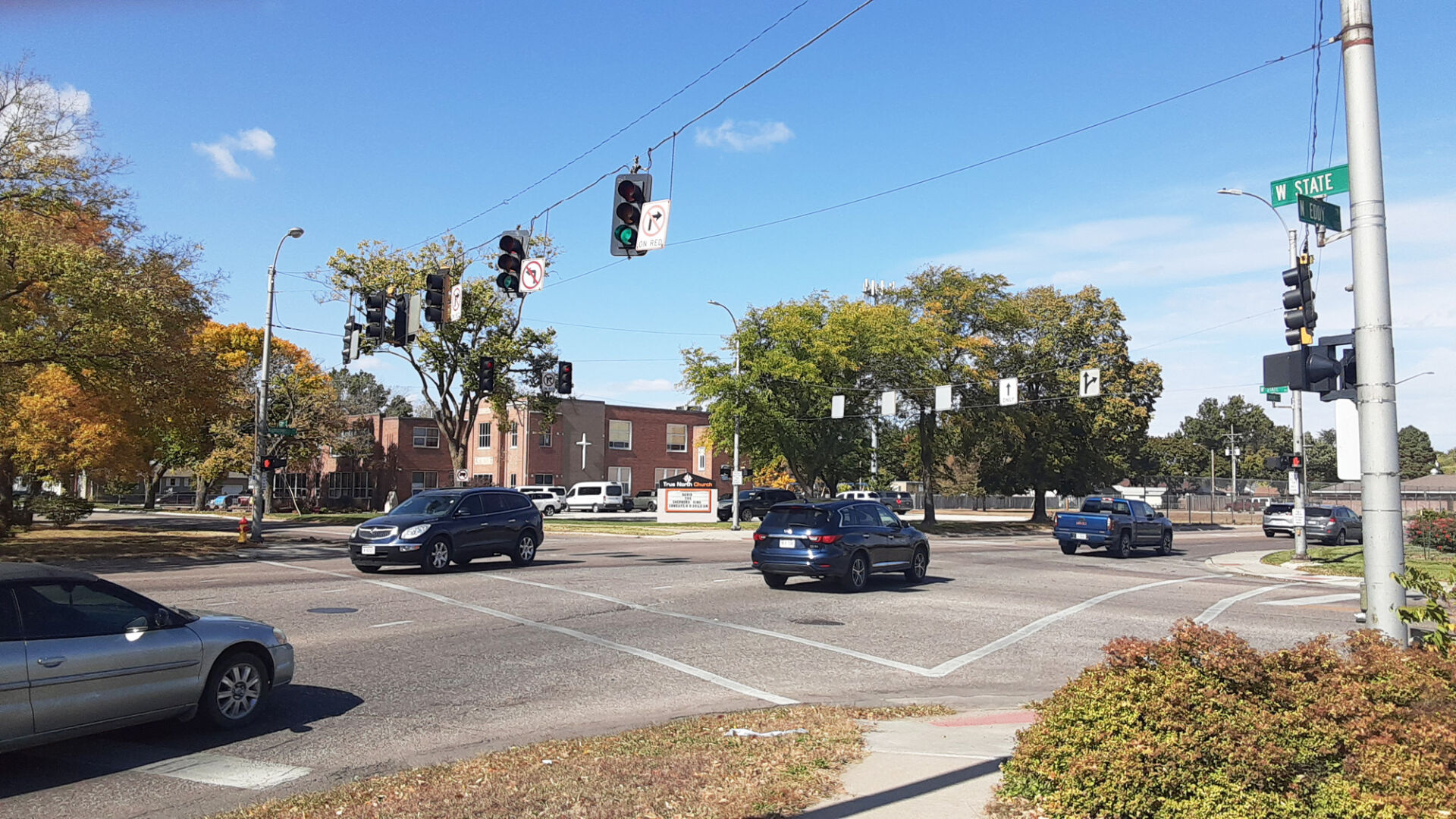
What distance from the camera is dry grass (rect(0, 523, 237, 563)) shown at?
83.5ft

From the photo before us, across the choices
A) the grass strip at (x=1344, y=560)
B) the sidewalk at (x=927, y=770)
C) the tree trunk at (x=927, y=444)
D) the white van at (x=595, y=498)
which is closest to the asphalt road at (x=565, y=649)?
the sidewalk at (x=927, y=770)

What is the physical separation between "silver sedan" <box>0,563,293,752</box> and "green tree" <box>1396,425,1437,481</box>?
158058 millimetres

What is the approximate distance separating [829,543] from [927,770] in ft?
36.8

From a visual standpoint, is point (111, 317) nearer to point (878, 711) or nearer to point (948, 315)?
point (878, 711)

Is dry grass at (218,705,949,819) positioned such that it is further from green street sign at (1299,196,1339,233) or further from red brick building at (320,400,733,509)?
red brick building at (320,400,733,509)

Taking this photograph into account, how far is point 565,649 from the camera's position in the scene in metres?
11.8

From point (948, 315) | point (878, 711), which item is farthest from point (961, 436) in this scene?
point (878, 711)

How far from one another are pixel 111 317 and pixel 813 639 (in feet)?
67.9

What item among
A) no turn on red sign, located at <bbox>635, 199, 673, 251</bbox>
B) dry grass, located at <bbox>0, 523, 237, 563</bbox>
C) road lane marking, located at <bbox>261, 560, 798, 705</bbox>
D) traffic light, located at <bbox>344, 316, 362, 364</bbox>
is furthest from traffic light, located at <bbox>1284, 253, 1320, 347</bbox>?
dry grass, located at <bbox>0, 523, 237, 563</bbox>

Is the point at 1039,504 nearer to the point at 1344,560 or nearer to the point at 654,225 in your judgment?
the point at 1344,560

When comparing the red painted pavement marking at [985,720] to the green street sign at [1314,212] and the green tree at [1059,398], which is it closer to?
the green street sign at [1314,212]

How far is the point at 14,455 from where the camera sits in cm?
3541

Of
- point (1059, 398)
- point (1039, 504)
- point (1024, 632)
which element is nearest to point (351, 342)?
point (1024, 632)

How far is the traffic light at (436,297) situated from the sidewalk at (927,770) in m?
14.1
